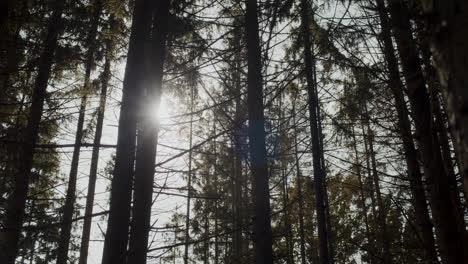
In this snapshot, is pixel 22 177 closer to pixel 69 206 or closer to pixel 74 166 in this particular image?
pixel 69 206

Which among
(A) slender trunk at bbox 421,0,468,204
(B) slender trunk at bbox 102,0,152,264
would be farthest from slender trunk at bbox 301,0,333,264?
(A) slender trunk at bbox 421,0,468,204

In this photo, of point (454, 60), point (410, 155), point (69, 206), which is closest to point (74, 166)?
point (69, 206)

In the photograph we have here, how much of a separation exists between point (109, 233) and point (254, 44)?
379cm

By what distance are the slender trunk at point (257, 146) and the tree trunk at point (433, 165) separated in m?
2.26

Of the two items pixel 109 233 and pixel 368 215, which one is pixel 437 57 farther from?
pixel 368 215

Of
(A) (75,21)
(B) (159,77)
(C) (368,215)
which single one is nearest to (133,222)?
(B) (159,77)

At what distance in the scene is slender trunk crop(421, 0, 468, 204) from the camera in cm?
114

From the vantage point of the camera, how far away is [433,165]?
3672 mm

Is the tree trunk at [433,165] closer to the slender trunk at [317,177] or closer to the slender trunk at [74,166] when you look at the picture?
the slender trunk at [317,177]

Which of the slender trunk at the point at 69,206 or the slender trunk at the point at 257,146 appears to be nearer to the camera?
the slender trunk at the point at 257,146

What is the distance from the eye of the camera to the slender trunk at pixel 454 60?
3.73ft

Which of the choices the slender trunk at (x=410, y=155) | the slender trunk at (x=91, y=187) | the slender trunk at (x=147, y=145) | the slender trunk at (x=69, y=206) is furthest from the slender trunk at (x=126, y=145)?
the slender trunk at (x=91, y=187)

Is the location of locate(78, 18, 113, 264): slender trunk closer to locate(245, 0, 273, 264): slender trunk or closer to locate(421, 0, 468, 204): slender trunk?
locate(245, 0, 273, 264): slender trunk

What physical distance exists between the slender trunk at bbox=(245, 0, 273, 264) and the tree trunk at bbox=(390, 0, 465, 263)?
2264mm
